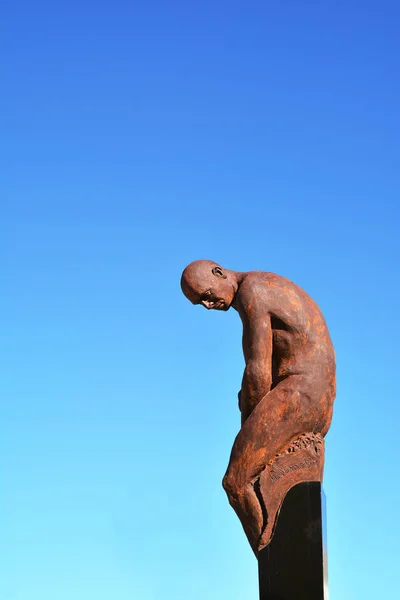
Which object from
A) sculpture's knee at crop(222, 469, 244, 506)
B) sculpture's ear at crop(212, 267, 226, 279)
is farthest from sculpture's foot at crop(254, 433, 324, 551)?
sculpture's ear at crop(212, 267, 226, 279)

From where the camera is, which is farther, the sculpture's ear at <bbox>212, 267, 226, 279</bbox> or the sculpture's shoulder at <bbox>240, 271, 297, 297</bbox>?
the sculpture's ear at <bbox>212, 267, 226, 279</bbox>

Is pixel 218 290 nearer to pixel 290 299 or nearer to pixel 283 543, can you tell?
pixel 290 299

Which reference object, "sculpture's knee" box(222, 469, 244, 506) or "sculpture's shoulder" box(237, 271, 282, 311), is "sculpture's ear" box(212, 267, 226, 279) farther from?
"sculpture's knee" box(222, 469, 244, 506)

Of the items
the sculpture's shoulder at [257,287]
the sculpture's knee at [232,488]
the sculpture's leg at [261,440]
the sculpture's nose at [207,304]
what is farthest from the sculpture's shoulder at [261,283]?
A: the sculpture's knee at [232,488]

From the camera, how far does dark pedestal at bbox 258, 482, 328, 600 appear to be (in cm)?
912

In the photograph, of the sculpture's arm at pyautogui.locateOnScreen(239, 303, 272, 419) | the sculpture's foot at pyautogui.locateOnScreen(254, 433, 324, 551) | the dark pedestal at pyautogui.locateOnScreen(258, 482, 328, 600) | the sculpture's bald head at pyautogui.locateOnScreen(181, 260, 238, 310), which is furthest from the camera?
the sculpture's bald head at pyautogui.locateOnScreen(181, 260, 238, 310)

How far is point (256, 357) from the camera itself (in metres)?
9.66

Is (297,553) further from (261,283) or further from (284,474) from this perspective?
(261,283)

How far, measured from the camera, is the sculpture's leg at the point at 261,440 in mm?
9539

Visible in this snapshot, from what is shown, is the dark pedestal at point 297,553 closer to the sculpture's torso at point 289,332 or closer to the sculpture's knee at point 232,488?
the sculpture's knee at point 232,488

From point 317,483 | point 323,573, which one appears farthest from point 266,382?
point 323,573

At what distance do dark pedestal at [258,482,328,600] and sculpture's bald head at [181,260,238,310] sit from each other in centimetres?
208

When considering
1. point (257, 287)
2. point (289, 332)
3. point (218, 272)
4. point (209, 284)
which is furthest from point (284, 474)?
point (218, 272)

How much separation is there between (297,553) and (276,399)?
1449mm
